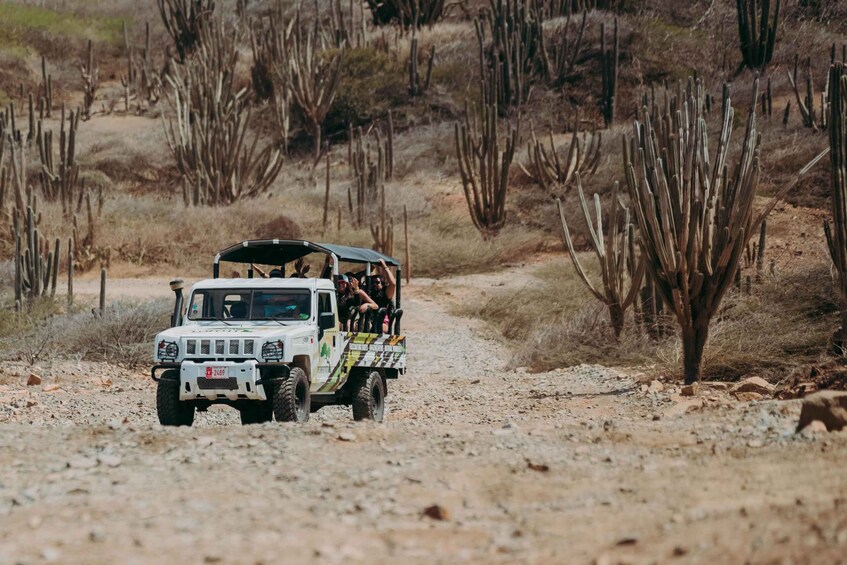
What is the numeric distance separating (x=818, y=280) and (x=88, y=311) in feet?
31.5

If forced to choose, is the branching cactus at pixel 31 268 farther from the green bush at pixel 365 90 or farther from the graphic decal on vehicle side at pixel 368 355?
the green bush at pixel 365 90

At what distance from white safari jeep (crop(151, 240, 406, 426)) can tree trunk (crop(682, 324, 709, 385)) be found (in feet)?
9.33

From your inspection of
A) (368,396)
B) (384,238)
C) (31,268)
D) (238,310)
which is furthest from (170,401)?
(384,238)

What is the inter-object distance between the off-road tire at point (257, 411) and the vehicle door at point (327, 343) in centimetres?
47

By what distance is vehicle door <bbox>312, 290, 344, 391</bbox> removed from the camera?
1038 cm

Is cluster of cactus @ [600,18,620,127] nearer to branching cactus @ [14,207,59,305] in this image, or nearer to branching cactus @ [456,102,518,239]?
branching cactus @ [456,102,518,239]

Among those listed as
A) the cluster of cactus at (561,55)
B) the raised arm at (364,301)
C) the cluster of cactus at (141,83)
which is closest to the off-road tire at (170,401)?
the raised arm at (364,301)

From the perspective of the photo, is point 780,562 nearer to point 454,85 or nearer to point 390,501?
point 390,501

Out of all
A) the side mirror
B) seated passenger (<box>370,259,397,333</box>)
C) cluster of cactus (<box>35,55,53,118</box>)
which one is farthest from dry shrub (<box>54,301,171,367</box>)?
cluster of cactus (<box>35,55,53,118</box>)

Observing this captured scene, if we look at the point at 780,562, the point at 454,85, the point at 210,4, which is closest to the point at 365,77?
the point at 454,85

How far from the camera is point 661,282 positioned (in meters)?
12.2

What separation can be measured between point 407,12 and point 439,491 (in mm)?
36338

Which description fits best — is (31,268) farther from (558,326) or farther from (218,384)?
(218,384)

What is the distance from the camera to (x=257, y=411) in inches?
396
